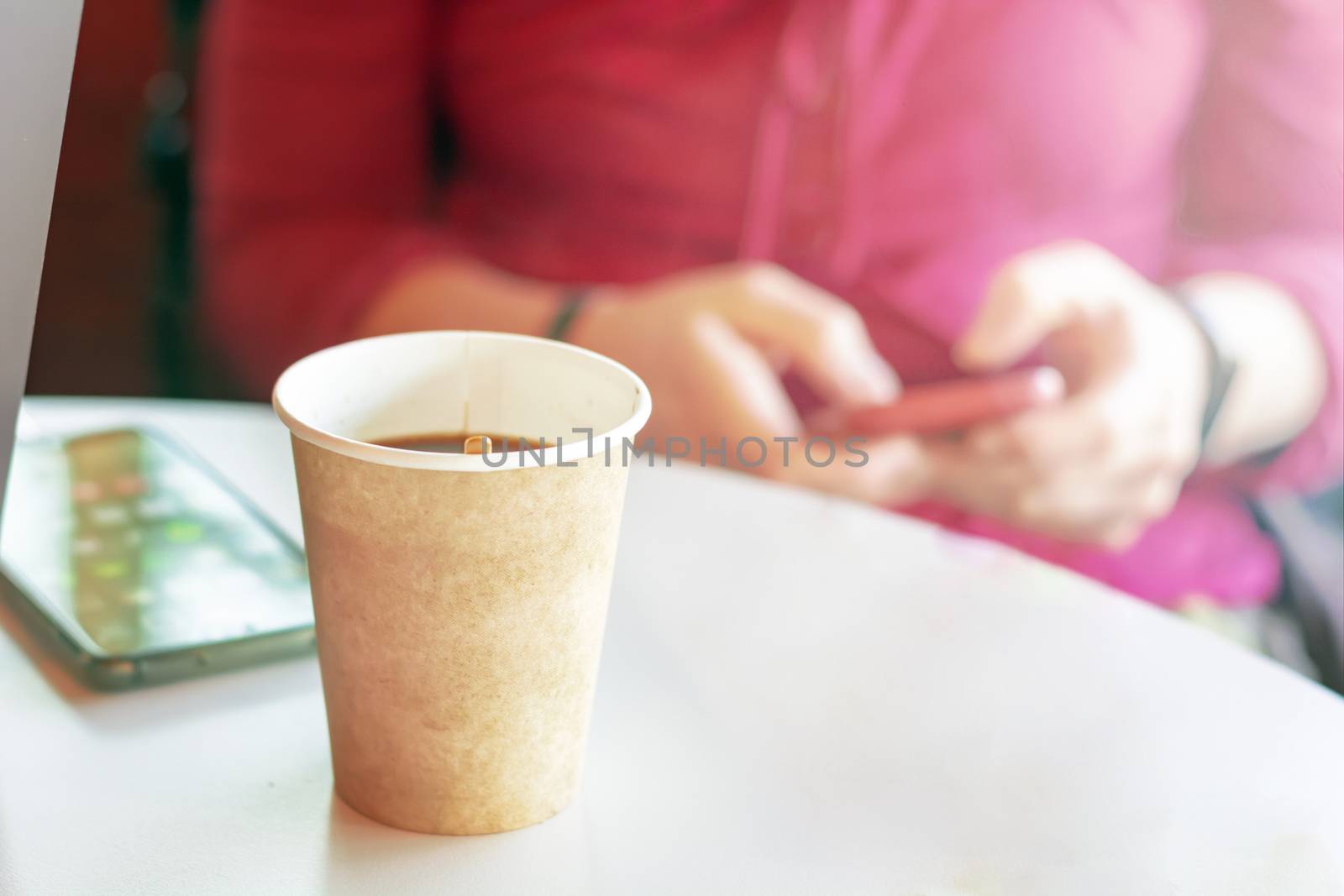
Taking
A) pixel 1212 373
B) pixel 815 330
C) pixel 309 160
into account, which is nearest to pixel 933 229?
pixel 815 330

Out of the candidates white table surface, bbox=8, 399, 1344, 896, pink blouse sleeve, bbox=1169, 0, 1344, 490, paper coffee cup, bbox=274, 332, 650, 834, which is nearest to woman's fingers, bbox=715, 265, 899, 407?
pink blouse sleeve, bbox=1169, 0, 1344, 490

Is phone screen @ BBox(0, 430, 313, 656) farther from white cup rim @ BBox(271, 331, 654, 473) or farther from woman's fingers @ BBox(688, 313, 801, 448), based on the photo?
woman's fingers @ BBox(688, 313, 801, 448)

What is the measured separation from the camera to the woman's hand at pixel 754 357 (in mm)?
890

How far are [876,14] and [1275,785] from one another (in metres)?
0.63

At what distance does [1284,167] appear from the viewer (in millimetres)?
798

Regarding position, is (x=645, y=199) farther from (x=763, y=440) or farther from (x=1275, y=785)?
(x=1275, y=785)

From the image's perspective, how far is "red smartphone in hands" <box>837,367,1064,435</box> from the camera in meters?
0.84

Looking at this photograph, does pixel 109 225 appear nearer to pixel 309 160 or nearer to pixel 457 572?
pixel 309 160

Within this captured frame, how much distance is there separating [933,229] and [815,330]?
11cm

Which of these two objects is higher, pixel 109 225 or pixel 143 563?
pixel 143 563

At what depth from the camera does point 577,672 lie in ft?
1.11

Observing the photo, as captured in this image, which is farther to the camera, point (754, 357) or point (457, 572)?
point (754, 357)

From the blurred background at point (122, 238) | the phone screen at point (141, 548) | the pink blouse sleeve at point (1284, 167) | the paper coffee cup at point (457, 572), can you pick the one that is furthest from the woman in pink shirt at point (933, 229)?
the paper coffee cup at point (457, 572)

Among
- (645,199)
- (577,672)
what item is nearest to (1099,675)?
(577,672)
